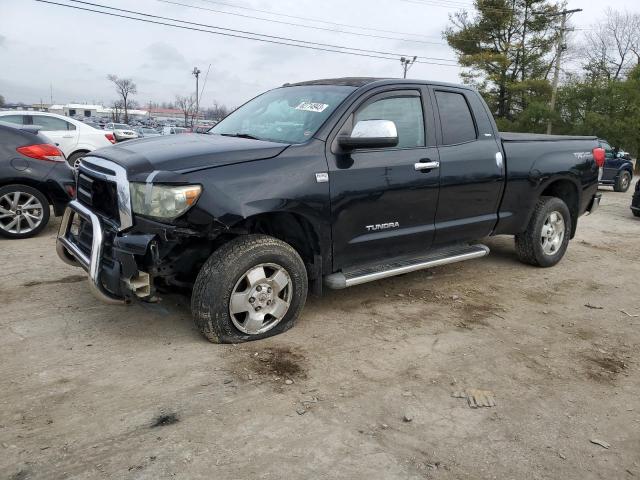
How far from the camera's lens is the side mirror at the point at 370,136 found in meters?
3.78

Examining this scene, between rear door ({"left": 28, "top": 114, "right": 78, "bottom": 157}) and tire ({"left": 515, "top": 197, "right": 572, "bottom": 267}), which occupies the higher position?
rear door ({"left": 28, "top": 114, "right": 78, "bottom": 157})

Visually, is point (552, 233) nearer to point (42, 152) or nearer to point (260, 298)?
point (260, 298)

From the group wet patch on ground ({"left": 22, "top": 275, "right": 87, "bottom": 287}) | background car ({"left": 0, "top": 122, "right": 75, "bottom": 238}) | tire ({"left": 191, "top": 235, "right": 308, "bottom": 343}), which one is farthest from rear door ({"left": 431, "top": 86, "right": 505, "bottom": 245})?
background car ({"left": 0, "top": 122, "right": 75, "bottom": 238})

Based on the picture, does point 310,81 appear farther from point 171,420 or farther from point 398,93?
point 171,420

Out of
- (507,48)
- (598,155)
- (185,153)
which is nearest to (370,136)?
(185,153)

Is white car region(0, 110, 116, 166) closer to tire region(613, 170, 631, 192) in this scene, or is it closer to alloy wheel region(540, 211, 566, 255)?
alloy wheel region(540, 211, 566, 255)

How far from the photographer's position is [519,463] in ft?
8.32

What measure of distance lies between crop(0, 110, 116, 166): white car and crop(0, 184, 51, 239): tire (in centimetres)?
462

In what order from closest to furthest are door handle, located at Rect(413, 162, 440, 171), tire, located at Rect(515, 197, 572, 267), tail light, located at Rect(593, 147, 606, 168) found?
door handle, located at Rect(413, 162, 440, 171) → tire, located at Rect(515, 197, 572, 267) → tail light, located at Rect(593, 147, 606, 168)

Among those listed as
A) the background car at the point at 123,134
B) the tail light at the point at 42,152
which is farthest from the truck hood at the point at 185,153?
the background car at the point at 123,134

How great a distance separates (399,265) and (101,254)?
2.27 meters

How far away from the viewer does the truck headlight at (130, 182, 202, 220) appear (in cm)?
329

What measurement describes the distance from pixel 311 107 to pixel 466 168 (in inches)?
59.0

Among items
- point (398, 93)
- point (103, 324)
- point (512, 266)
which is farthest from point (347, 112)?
point (512, 266)
